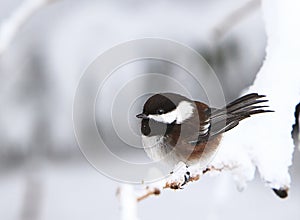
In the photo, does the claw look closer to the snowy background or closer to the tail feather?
the tail feather

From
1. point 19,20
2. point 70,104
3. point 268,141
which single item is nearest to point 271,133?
point 268,141

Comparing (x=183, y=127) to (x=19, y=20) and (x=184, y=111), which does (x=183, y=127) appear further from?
(x=19, y=20)

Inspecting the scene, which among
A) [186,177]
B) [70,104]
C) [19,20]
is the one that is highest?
[70,104]

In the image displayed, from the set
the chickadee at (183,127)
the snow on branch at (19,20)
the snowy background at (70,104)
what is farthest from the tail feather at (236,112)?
the snowy background at (70,104)

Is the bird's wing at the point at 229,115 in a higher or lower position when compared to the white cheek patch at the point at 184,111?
lower

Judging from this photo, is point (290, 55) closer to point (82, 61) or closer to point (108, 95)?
point (108, 95)

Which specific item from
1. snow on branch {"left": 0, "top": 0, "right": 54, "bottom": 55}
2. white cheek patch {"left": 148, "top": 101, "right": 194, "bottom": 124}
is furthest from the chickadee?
snow on branch {"left": 0, "top": 0, "right": 54, "bottom": 55}

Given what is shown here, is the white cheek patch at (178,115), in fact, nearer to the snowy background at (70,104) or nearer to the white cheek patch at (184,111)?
the white cheek patch at (184,111)
